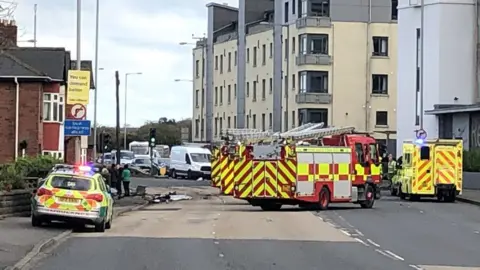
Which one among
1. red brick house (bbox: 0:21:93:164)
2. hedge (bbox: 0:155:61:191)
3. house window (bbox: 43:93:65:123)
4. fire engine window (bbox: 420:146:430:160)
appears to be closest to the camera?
hedge (bbox: 0:155:61:191)

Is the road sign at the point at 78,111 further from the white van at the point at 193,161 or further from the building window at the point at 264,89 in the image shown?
the building window at the point at 264,89

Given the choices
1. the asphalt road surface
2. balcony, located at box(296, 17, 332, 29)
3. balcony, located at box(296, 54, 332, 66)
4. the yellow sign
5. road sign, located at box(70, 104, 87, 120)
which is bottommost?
the asphalt road surface

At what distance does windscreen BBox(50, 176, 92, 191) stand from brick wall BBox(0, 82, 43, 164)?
2381 centimetres

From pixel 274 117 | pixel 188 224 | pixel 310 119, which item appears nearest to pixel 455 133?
pixel 310 119

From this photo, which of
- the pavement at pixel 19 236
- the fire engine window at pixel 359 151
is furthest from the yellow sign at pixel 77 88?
the fire engine window at pixel 359 151

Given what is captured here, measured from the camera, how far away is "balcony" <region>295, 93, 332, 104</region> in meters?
78.4

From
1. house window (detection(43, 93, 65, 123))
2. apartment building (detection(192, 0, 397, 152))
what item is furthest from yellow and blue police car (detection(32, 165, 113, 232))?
apartment building (detection(192, 0, 397, 152))

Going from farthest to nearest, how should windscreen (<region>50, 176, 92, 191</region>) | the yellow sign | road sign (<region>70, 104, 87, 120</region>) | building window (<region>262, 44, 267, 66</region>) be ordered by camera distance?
building window (<region>262, 44, 267, 66</region>)
road sign (<region>70, 104, 87, 120</region>)
the yellow sign
windscreen (<region>50, 176, 92, 191</region>)

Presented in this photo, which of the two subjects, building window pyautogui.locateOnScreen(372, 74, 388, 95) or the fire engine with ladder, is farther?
building window pyautogui.locateOnScreen(372, 74, 388, 95)

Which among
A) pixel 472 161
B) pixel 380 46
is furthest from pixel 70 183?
pixel 380 46

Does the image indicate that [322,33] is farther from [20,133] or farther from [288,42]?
[20,133]

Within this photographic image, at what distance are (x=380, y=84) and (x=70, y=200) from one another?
58430 mm

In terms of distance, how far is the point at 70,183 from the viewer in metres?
24.5

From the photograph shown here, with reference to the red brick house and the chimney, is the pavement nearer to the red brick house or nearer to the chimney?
the chimney
